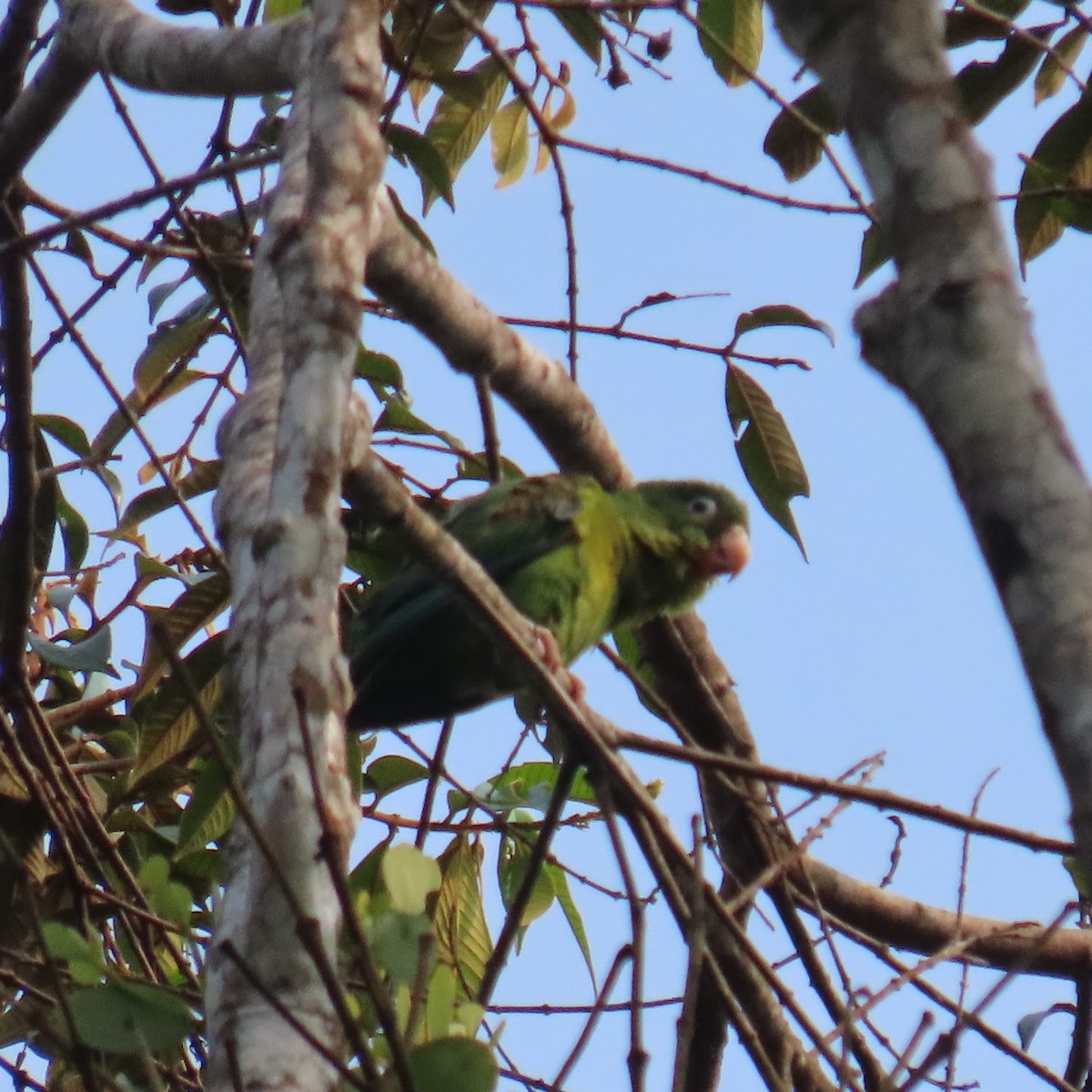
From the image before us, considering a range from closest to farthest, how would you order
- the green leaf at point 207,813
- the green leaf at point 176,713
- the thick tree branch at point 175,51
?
the green leaf at point 207,813 < the thick tree branch at point 175,51 < the green leaf at point 176,713

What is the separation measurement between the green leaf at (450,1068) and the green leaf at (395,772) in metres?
2.17

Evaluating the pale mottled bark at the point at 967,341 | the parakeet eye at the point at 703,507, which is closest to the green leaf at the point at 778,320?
the parakeet eye at the point at 703,507

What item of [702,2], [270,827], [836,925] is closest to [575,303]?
[702,2]

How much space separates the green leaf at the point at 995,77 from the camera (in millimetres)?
3211

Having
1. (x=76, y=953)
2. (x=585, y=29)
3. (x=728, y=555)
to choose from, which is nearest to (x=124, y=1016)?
(x=76, y=953)

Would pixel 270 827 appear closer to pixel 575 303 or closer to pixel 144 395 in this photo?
pixel 575 303

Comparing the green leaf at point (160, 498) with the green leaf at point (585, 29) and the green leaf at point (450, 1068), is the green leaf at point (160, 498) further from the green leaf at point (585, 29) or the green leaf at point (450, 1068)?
the green leaf at point (450, 1068)

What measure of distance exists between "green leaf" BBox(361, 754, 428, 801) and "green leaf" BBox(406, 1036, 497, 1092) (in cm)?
217

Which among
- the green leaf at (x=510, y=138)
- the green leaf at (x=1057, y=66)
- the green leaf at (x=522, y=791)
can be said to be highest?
the green leaf at (x=510, y=138)

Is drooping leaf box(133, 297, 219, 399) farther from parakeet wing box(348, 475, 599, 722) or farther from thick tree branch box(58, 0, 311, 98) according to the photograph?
parakeet wing box(348, 475, 599, 722)

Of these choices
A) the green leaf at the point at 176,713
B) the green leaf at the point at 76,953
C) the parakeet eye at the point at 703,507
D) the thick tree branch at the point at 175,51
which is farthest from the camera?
the parakeet eye at the point at 703,507

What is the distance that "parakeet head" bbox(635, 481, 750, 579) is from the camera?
4.57m

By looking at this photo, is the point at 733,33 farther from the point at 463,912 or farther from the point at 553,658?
the point at 463,912

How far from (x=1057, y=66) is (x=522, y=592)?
6.29ft
